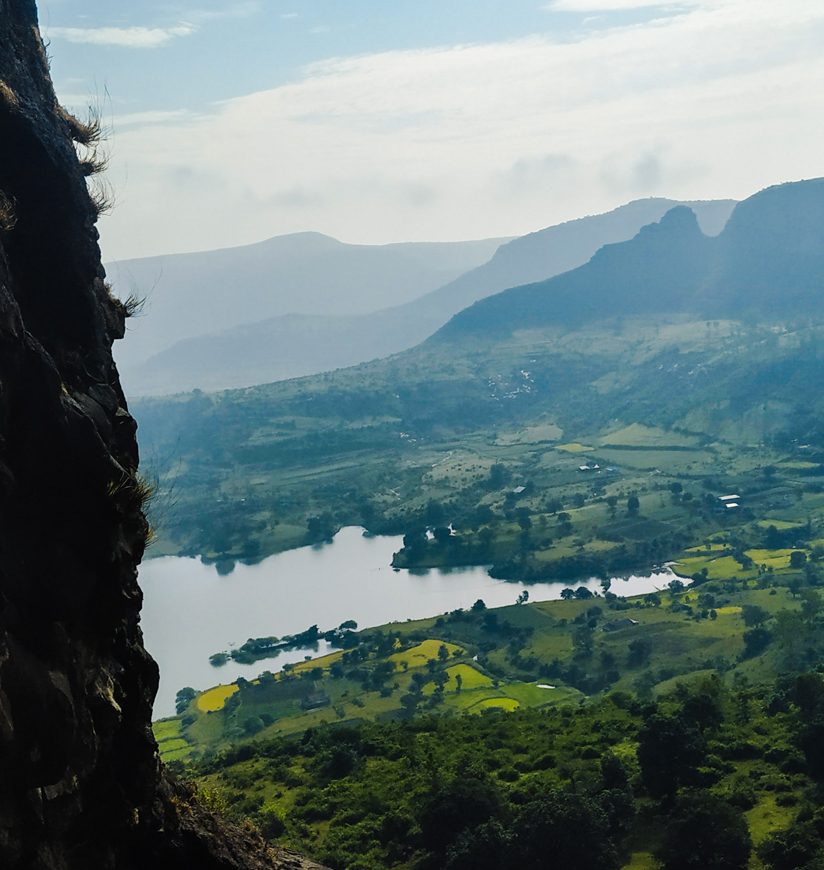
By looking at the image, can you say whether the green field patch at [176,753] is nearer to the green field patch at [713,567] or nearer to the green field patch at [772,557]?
the green field patch at [713,567]

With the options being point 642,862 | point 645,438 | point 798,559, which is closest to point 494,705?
point 642,862

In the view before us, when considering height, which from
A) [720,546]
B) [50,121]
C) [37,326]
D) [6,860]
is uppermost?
[50,121]

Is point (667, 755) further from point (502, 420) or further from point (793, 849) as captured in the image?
point (502, 420)

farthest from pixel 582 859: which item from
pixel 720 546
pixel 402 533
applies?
pixel 402 533

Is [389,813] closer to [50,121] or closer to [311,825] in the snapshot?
[311,825]

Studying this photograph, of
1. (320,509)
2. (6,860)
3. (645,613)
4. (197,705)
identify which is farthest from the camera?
(320,509)

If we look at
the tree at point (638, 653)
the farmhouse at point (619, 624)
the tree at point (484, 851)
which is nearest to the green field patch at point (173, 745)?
the tree at point (638, 653)

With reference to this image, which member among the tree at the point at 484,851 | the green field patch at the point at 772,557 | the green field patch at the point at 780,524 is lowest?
the green field patch at the point at 772,557

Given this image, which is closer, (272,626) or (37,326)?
(37,326)
